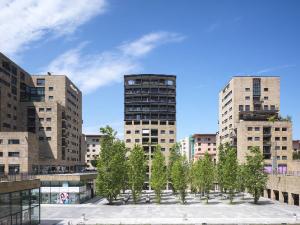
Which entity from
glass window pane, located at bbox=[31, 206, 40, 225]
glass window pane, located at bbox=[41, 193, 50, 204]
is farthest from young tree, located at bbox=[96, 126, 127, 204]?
glass window pane, located at bbox=[31, 206, 40, 225]

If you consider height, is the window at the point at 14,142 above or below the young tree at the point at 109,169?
above

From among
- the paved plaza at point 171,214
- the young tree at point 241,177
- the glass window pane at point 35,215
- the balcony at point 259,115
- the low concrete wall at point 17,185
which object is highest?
the balcony at point 259,115

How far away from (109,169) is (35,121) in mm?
57872

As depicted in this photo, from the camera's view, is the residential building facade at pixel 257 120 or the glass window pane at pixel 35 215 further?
the residential building facade at pixel 257 120

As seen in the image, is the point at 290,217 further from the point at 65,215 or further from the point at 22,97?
the point at 22,97

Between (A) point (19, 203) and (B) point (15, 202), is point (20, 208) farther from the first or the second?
(B) point (15, 202)

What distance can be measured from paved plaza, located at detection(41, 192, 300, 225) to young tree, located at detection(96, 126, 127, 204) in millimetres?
3205

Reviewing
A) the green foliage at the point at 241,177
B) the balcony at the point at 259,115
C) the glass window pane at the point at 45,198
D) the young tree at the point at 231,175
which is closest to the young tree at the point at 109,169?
the glass window pane at the point at 45,198

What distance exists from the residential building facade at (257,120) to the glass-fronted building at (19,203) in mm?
79821

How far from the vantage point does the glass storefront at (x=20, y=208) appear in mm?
48638

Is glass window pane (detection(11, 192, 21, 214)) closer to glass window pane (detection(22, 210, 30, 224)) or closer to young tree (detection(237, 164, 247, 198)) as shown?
glass window pane (detection(22, 210, 30, 224))

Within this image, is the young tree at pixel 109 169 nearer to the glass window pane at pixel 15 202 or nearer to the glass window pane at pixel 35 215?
the glass window pane at pixel 35 215

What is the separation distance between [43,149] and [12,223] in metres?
91.3

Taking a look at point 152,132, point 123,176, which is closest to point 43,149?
point 152,132
